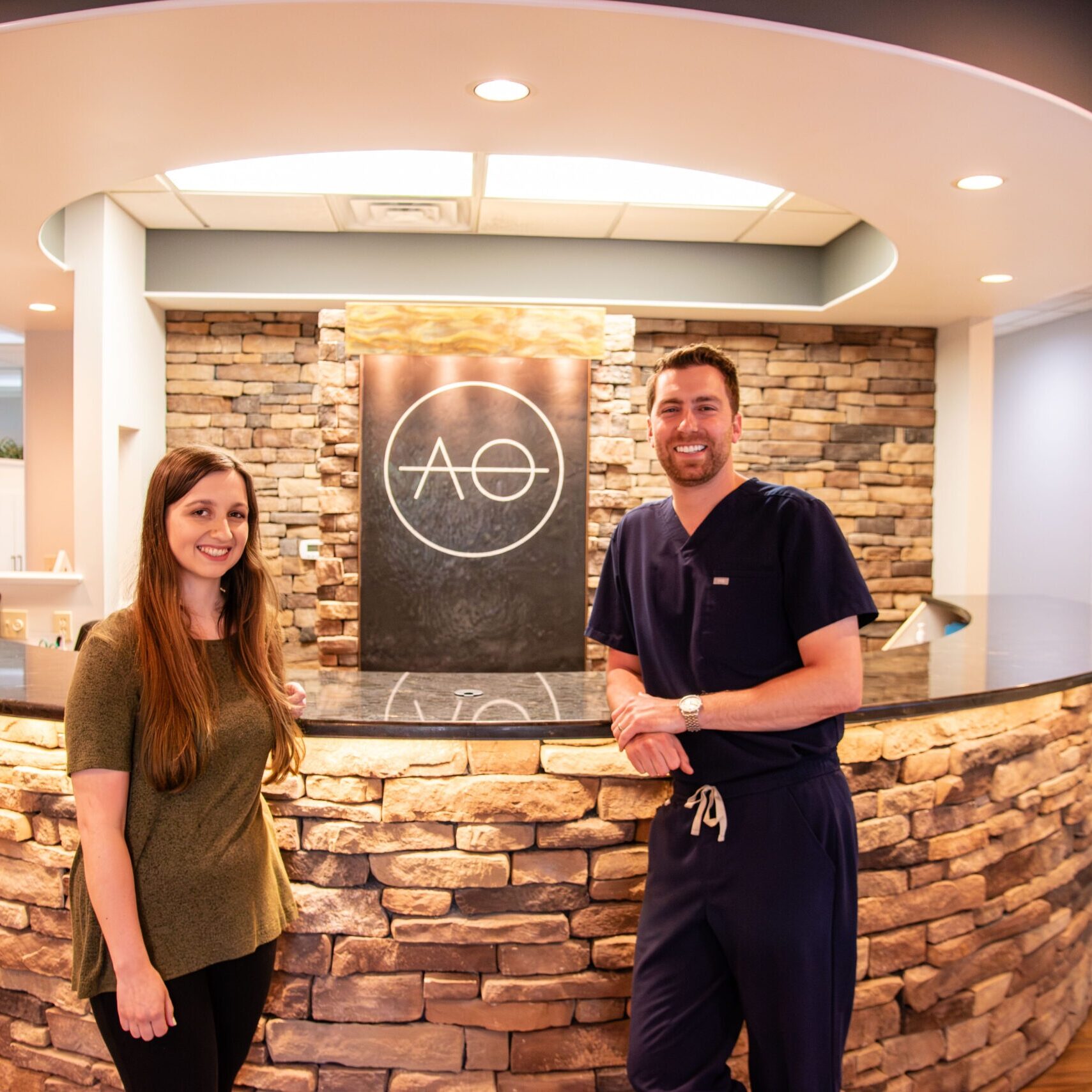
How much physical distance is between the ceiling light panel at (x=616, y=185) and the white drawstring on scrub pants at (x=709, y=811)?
3.40 m

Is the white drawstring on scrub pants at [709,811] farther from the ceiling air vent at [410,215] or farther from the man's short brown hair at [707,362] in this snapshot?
the ceiling air vent at [410,215]

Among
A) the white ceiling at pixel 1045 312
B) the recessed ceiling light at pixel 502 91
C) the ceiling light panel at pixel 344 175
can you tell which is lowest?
the recessed ceiling light at pixel 502 91

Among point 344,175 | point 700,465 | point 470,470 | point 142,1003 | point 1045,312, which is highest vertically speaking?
point 344,175

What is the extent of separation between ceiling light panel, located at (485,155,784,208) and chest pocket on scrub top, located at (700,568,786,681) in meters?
3.20

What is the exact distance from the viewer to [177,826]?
53.0 inches

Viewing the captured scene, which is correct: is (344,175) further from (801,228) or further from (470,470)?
(801,228)

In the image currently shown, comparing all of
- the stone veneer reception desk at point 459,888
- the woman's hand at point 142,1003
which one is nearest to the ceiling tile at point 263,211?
the stone veneer reception desk at point 459,888

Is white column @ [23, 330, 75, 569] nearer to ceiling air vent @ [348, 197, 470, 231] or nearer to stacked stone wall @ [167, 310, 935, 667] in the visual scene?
stacked stone wall @ [167, 310, 935, 667]

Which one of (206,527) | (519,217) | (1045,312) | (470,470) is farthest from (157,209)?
(1045,312)

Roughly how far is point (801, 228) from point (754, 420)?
1138 millimetres

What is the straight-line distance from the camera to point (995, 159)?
2906 mm

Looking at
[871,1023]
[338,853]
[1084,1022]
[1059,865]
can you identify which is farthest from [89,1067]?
[1084,1022]

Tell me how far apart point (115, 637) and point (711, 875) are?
0.96 meters

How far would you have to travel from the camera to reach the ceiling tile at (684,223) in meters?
4.70
